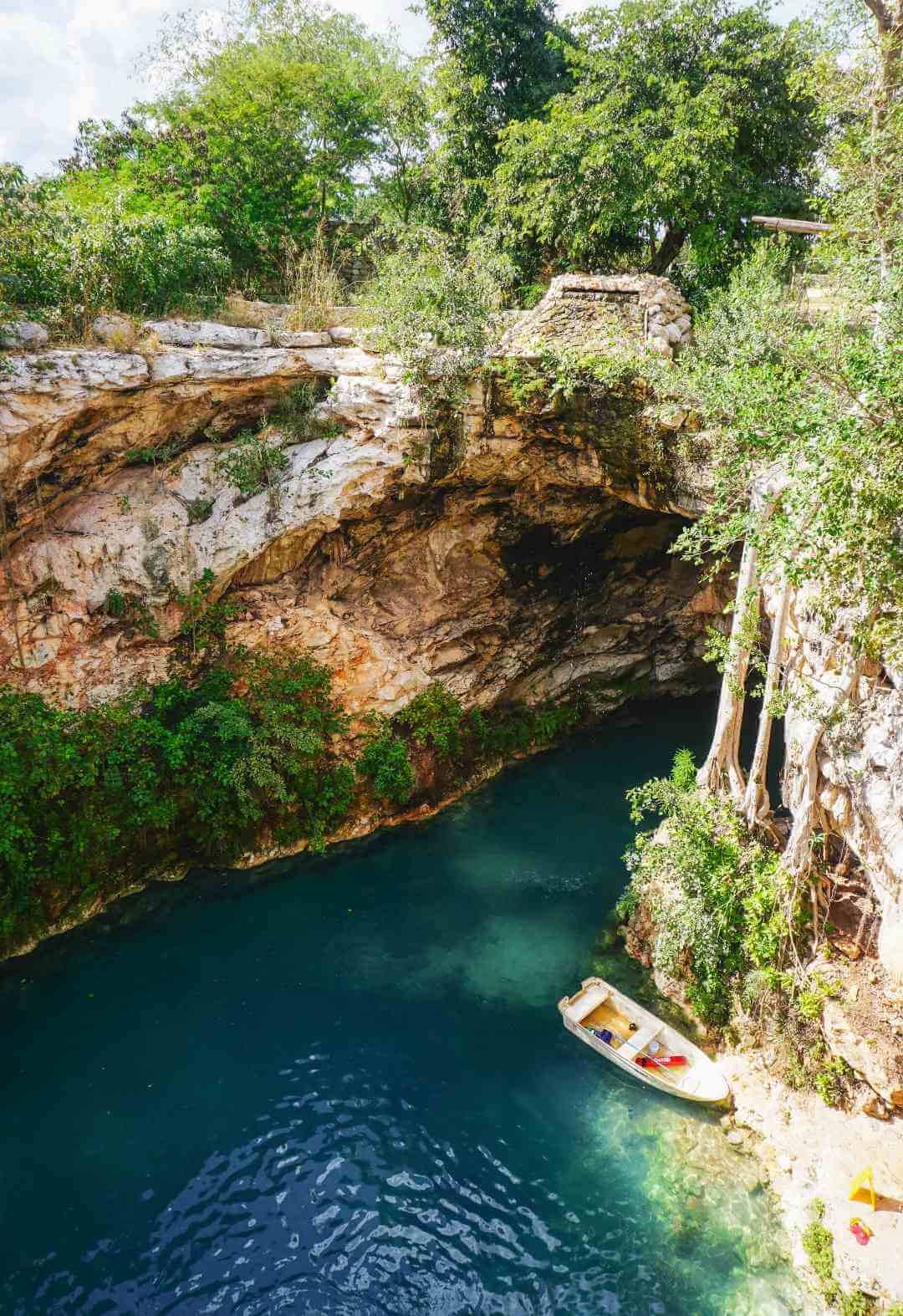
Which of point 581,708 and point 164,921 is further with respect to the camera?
point 581,708

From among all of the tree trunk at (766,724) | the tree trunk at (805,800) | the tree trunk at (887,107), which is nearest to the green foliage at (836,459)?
the tree trunk at (766,724)

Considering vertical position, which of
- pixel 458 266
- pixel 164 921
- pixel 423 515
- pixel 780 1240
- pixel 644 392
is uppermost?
pixel 458 266

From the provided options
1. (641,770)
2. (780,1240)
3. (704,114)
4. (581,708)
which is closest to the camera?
(780,1240)

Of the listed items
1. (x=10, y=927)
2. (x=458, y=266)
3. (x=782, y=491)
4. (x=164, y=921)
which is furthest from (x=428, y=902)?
(x=458, y=266)

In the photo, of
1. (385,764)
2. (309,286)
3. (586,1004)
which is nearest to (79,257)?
(309,286)

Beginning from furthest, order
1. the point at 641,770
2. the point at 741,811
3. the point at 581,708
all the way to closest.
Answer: the point at 581,708 → the point at 641,770 → the point at 741,811

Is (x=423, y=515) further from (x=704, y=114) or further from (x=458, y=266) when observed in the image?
(x=704, y=114)
